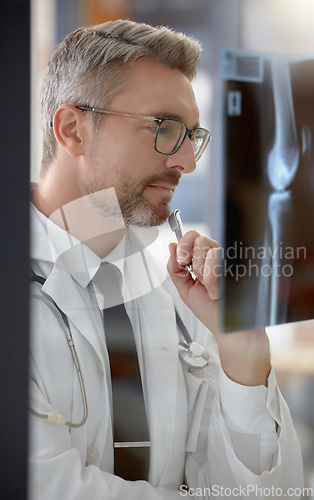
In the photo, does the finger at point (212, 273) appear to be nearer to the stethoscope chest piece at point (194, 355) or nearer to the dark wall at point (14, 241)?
the stethoscope chest piece at point (194, 355)

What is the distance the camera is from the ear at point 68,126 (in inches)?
28.0

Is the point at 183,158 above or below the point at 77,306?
above

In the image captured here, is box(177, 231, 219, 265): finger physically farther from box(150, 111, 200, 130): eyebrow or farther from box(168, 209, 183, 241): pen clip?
box(150, 111, 200, 130): eyebrow

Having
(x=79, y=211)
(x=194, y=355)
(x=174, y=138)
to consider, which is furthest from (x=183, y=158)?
(x=194, y=355)

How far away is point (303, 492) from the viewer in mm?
784

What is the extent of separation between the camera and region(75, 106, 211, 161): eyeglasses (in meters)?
0.71

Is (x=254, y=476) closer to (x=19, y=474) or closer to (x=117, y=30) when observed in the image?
(x=19, y=474)

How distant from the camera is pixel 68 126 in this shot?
717mm

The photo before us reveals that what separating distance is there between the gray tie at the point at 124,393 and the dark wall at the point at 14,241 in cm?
15

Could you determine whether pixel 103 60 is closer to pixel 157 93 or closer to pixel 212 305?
pixel 157 93

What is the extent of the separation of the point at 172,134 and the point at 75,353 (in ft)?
1.09

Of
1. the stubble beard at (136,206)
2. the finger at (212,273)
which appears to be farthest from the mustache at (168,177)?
the finger at (212,273)

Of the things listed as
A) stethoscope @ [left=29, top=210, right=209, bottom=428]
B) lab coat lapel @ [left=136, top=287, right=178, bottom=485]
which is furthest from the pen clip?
lab coat lapel @ [left=136, top=287, right=178, bottom=485]

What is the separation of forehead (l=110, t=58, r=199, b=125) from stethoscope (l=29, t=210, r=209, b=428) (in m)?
0.14
